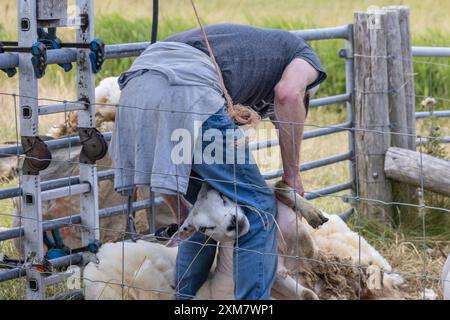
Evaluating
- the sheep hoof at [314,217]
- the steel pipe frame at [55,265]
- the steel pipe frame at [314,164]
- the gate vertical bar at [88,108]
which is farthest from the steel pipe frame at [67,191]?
the steel pipe frame at [314,164]

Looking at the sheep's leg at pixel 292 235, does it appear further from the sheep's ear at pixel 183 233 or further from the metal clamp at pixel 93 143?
the metal clamp at pixel 93 143

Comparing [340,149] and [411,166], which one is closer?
[411,166]

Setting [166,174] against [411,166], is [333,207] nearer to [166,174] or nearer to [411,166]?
[411,166]

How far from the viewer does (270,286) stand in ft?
13.5

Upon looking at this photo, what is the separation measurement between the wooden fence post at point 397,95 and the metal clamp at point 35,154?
9.12 ft

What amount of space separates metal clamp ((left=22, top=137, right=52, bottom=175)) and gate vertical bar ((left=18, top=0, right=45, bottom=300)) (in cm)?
2

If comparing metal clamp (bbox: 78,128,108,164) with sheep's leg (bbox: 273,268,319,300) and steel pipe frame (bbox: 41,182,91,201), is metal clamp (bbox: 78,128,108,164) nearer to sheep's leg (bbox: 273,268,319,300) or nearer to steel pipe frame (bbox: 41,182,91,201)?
steel pipe frame (bbox: 41,182,91,201)

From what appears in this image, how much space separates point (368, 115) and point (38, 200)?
2.74 meters

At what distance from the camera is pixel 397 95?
644cm

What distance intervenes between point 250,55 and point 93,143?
0.83m

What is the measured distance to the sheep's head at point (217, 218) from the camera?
4043mm

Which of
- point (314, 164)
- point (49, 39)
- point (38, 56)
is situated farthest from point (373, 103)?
point (38, 56)

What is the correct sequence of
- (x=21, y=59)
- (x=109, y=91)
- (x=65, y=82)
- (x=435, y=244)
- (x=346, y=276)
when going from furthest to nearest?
(x=65, y=82)
(x=435, y=244)
(x=109, y=91)
(x=346, y=276)
(x=21, y=59)
